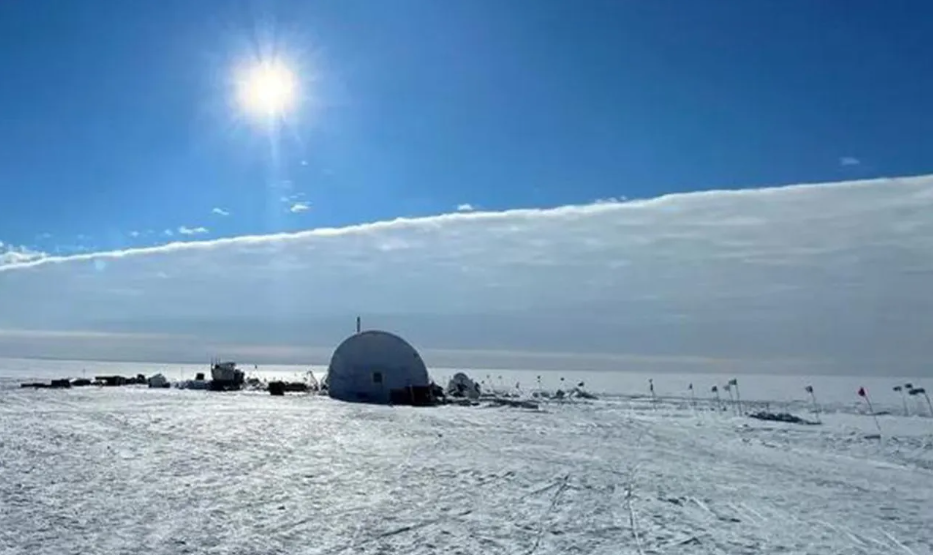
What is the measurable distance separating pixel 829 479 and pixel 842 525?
20.0 feet

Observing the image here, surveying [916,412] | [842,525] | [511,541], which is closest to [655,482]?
[842,525]

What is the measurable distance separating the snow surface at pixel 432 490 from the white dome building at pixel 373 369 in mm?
19240

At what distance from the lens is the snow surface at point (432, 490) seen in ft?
34.9

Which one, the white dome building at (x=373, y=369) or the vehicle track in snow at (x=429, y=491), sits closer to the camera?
the vehicle track in snow at (x=429, y=491)

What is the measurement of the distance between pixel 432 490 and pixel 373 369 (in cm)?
3337

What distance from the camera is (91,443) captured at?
65.1ft

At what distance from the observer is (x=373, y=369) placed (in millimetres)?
47344

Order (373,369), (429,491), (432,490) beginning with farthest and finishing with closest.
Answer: (373,369), (432,490), (429,491)

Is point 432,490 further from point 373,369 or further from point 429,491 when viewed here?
point 373,369

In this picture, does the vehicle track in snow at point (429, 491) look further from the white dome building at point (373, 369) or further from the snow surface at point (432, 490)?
the white dome building at point (373, 369)

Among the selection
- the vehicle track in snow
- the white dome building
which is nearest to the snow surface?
the vehicle track in snow

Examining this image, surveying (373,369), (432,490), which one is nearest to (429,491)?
(432,490)

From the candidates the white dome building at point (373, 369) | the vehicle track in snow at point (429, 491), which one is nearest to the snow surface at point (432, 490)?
the vehicle track in snow at point (429, 491)

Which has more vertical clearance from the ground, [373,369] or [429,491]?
[373,369]
